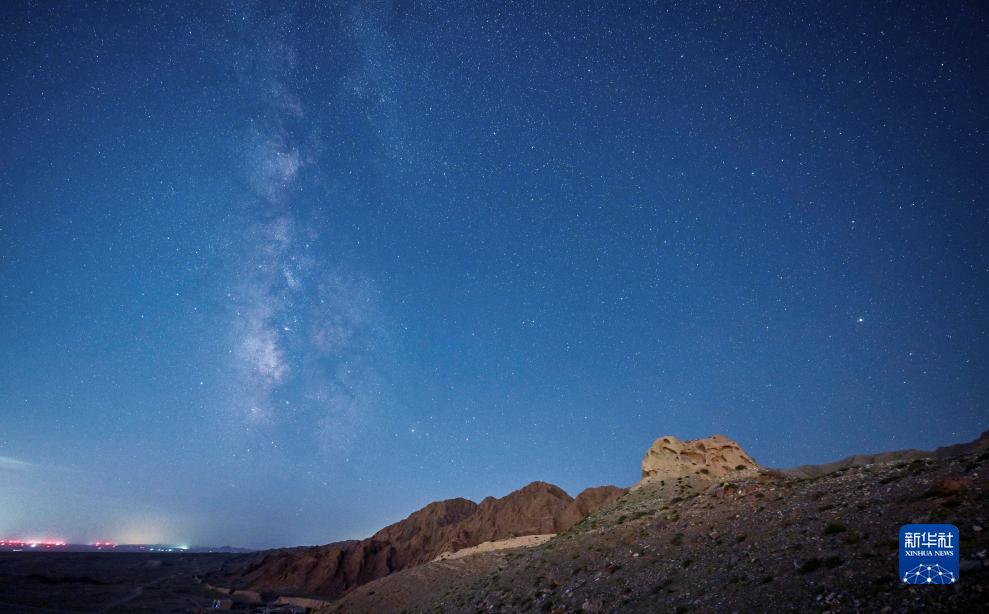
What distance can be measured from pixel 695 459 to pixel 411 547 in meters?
98.9

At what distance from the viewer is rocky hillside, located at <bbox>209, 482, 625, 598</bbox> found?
104562 mm

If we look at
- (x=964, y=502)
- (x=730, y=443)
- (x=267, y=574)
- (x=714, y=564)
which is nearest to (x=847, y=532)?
(x=964, y=502)

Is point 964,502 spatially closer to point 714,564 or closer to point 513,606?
point 714,564

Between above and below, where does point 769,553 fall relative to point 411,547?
above

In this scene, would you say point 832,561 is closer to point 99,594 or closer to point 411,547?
point 99,594

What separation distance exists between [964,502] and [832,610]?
25.7 feet

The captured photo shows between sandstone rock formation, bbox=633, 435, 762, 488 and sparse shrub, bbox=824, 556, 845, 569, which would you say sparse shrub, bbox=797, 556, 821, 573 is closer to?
sparse shrub, bbox=824, 556, 845, 569

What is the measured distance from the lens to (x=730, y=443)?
52500 mm

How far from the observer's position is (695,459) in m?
52.9

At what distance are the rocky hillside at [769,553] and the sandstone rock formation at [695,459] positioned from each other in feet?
43.3

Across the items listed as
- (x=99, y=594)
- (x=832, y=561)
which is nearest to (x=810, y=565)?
(x=832, y=561)

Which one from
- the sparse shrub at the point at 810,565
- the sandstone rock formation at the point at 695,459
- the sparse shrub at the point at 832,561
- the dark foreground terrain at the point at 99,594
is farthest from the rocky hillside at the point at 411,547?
the sparse shrub at the point at 832,561

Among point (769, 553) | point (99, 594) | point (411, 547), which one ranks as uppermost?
point (769, 553)

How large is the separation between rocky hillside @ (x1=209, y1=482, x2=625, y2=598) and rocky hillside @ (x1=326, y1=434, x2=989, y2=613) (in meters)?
70.2
